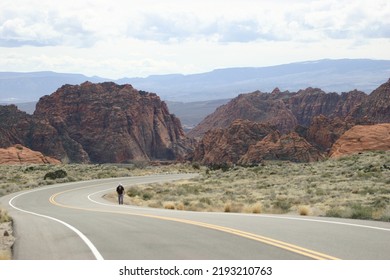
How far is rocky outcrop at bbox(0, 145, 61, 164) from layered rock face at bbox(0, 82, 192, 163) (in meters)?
8.20

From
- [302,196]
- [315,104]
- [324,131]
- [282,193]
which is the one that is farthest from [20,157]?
[315,104]

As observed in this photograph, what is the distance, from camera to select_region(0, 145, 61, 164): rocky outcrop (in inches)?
3620

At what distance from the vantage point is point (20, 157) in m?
94.1

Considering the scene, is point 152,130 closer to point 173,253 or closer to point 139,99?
point 139,99

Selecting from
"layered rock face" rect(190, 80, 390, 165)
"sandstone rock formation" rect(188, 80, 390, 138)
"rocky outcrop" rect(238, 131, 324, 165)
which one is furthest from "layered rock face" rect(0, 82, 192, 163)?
"rocky outcrop" rect(238, 131, 324, 165)

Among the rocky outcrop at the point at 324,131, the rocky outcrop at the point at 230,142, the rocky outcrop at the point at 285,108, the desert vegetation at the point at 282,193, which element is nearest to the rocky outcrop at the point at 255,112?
the rocky outcrop at the point at 285,108

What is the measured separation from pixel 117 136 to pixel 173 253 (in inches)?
4282

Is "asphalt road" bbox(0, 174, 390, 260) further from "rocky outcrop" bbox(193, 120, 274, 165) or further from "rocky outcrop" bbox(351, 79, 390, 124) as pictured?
"rocky outcrop" bbox(351, 79, 390, 124)

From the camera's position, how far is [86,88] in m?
134

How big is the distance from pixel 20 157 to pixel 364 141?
5729 centimetres

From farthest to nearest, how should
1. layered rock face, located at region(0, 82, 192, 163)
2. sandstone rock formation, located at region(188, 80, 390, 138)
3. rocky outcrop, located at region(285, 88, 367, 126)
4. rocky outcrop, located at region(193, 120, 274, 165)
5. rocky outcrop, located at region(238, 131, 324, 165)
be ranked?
rocky outcrop, located at region(285, 88, 367, 126) < sandstone rock formation, located at region(188, 80, 390, 138) < layered rock face, located at region(0, 82, 192, 163) < rocky outcrop, located at region(193, 120, 274, 165) < rocky outcrop, located at region(238, 131, 324, 165)

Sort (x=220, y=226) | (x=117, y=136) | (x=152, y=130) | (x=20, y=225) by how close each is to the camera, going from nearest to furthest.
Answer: (x=220, y=226)
(x=20, y=225)
(x=117, y=136)
(x=152, y=130)

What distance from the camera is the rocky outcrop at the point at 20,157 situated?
91.9 meters
